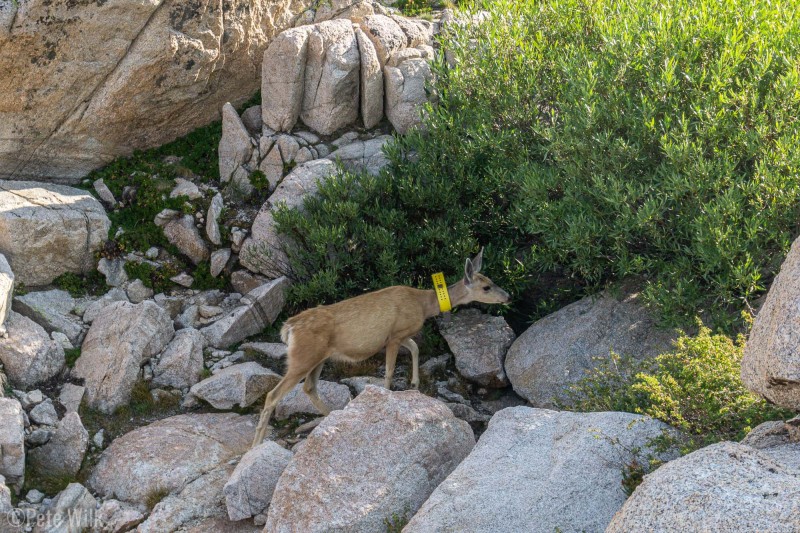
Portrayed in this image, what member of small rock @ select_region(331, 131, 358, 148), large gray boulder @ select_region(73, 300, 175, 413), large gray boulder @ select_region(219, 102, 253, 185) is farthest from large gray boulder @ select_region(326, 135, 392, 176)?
large gray boulder @ select_region(73, 300, 175, 413)

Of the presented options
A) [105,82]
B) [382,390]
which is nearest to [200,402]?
[382,390]

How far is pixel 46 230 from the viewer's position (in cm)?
1544

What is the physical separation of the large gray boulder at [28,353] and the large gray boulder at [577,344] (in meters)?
7.43

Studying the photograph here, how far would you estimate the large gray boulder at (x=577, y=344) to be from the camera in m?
13.6

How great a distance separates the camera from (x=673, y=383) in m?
9.65

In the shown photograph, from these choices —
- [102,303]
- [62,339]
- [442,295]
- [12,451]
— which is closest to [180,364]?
[62,339]

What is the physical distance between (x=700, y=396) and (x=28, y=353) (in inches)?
393

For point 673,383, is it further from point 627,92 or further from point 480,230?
point 480,230

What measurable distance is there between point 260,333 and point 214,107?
575 cm

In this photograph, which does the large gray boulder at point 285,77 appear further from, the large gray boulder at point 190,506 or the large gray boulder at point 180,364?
the large gray boulder at point 190,506

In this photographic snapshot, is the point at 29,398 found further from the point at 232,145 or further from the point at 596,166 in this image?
the point at 596,166

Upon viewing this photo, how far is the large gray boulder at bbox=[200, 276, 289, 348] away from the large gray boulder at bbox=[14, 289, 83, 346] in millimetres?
2133

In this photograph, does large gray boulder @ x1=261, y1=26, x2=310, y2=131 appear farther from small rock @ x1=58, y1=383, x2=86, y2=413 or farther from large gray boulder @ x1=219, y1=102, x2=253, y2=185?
small rock @ x1=58, y1=383, x2=86, y2=413

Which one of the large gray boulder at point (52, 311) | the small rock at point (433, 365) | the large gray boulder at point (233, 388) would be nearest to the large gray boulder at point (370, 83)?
the small rock at point (433, 365)
